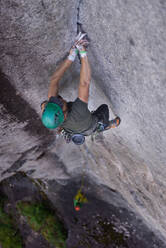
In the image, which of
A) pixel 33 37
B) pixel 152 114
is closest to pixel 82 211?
pixel 152 114

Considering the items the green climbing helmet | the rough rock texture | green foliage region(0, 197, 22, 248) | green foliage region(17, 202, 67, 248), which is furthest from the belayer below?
green foliage region(0, 197, 22, 248)

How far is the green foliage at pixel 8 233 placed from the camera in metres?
5.56

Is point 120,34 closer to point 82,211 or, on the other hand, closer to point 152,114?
point 152,114

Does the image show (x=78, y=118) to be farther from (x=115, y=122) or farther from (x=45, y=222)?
(x=45, y=222)

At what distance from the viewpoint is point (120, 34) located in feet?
4.52

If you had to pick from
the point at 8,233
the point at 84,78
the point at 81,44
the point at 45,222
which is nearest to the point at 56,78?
the point at 84,78

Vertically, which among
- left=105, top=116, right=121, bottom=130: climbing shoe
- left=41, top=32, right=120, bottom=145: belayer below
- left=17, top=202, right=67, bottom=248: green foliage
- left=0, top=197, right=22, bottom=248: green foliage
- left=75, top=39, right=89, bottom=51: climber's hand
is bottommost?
left=0, top=197, right=22, bottom=248: green foliage

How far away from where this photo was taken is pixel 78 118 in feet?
6.68

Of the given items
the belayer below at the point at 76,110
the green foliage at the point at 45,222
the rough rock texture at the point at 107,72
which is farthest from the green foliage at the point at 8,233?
the belayer below at the point at 76,110

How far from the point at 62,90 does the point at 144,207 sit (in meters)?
2.55

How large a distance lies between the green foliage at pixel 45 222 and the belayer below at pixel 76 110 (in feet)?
12.9

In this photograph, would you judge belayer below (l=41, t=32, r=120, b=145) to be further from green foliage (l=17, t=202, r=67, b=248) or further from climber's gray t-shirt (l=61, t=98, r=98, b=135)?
green foliage (l=17, t=202, r=67, b=248)

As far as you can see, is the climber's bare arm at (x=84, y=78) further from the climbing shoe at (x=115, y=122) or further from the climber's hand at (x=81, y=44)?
the climbing shoe at (x=115, y=122)

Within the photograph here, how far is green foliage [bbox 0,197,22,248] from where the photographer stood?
18.2ft
